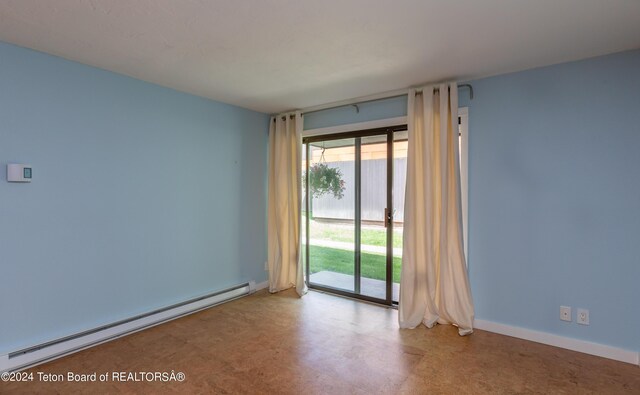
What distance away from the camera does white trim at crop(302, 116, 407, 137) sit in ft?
11.8

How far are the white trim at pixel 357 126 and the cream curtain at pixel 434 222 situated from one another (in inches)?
10.1

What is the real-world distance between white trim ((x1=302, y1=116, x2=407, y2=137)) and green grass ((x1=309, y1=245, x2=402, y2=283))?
155cm

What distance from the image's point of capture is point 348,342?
115 inches

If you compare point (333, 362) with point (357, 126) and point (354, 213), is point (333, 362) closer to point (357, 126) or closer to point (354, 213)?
point (354, 213)

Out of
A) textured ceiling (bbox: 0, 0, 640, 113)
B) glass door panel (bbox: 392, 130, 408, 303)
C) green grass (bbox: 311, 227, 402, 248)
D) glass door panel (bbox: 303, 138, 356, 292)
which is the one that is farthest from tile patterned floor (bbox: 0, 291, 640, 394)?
textured ceiling (bbox: 0, 0, 640, 113)

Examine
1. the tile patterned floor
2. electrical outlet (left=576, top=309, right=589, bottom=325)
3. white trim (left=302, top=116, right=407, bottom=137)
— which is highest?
white trim (left=302, top=116, right=407, bottom=137)

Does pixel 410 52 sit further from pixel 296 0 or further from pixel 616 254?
pixel 616 254

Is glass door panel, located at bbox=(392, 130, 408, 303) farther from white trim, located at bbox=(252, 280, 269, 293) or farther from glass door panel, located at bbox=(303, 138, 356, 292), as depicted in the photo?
white trim, located at bbox=(252, 280, 269, 293)

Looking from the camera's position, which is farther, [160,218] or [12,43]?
[160,218]

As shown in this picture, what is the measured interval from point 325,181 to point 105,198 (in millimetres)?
2481

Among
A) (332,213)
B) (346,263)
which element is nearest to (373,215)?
(332,213)

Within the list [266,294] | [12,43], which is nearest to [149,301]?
[266,294]

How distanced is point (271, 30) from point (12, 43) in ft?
6.45

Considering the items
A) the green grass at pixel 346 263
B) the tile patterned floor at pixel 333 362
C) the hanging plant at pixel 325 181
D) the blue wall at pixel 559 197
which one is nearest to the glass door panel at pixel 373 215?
the green grass at pixel 346 263
